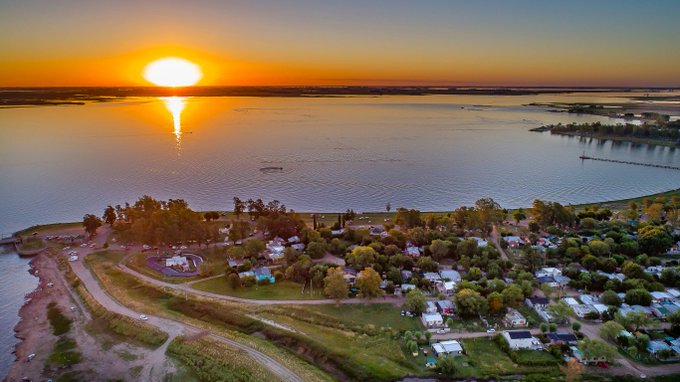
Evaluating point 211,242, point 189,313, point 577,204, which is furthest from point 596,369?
point 577,204

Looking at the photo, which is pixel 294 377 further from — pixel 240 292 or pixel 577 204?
pixel 577 204

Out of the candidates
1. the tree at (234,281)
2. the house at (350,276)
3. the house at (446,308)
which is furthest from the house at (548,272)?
the tree at (234,281)

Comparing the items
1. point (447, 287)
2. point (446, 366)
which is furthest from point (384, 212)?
point (446, 366)

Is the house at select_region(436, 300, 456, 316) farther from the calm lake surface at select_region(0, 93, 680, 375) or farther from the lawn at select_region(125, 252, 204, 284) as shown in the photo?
the calm lake surface at select_region(0, 93, 680, 375)

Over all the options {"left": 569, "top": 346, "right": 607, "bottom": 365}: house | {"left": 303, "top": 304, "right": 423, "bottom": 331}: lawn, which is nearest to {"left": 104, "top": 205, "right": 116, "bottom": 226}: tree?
{"left": 303, "top": 304, "right": 423, "bottom": 331}: lawn

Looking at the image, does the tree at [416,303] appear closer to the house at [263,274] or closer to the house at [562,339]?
the house at [562,339]

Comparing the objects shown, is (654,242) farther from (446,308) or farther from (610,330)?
(446,308)
